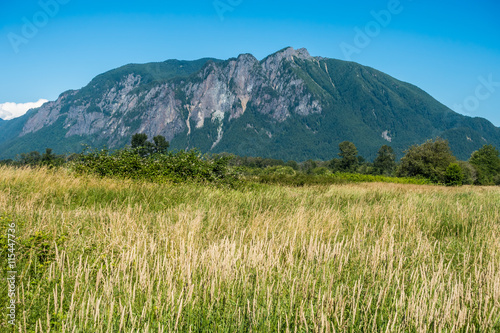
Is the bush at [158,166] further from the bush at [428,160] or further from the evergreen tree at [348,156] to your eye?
the evergreen tree at [348,156]

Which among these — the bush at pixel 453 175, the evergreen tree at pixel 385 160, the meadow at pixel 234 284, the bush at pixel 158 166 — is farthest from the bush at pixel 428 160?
the meadow at pixel 234 284

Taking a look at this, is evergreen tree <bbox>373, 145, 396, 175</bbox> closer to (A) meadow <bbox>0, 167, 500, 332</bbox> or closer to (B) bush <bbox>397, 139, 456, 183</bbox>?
(B) bush <bbox>397, 139, 456, 183</bbox>

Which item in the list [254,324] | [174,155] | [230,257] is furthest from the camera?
[174,155]

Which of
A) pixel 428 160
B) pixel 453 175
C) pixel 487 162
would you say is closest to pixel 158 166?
pixel 453 175

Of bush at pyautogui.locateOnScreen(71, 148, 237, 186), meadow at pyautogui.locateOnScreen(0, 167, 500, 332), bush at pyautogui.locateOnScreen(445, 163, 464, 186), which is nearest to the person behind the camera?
meadow at pyautogui.locateOnScreen(0, 167, 500, 332)

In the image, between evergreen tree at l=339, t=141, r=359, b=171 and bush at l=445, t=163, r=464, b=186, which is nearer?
bush at l=445, t=163, r=464, b=186

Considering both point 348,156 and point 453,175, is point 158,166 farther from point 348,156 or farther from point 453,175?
point 348,156

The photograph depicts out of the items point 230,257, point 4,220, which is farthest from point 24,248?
point 230,257

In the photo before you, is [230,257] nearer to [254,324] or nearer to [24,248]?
[254,324]

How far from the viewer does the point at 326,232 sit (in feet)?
15.4

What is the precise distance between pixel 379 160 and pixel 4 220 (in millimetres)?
94471

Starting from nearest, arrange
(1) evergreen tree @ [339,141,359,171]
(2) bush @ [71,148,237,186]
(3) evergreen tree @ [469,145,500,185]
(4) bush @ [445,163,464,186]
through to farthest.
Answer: (2) bush @ [71,148,237,186] → (4) bush @ [445,163,464,186] → (3) evergreen tree @ [469,145,500,185] → (1) evergreen tree @ [339,141,359,171]

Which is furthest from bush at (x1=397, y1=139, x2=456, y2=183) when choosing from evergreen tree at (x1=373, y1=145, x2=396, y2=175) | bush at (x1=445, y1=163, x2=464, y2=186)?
evergreen tree at (x1=373, y1=145, x2=396, y2=175)

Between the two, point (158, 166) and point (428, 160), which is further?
point (428, 160)
